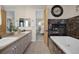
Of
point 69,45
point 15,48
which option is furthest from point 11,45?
point 69,45

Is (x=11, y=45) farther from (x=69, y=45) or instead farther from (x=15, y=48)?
(x=69, y=45)

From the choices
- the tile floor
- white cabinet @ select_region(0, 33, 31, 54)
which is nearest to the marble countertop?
the tile floor

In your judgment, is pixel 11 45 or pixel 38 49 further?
pixel 38 49

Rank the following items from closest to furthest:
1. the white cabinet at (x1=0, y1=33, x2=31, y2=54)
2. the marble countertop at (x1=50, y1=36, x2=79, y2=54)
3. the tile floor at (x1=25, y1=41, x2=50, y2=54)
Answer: the marble countertop at (x1=50, y1=36, x2=79, y2=54)
the white cabinet at (x1=0, y1=33, x2=31, y2=54)
the tile floor at (x1=25, y1=41, x2=50, y2=54)

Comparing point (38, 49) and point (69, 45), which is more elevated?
point (69, 45)

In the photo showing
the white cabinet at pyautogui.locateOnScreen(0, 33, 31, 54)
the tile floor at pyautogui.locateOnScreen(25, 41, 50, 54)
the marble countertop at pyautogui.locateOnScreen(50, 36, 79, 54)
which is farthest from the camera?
the tile floor at pyautogui.locateOnScreen(25, 41, 50, 54)

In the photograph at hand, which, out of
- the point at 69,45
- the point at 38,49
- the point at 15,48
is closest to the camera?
the point at 15,48

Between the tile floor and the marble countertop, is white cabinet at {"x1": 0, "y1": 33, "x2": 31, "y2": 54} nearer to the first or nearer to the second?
the tile floor

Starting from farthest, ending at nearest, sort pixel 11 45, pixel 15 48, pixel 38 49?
pixel 38 49
pixel 15 48
pixel 11 45

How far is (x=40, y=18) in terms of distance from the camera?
2.37 meters
